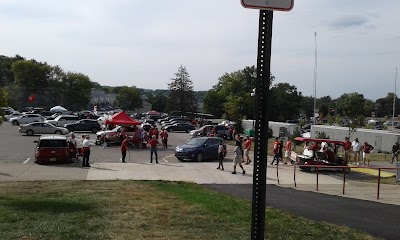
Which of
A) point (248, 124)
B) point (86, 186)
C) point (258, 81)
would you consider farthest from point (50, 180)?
point (248, 124)

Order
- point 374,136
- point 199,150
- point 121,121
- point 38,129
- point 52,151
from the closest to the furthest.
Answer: point 52,151 < point 199,150 < point 121,121 < point 374,136 < point 38,129

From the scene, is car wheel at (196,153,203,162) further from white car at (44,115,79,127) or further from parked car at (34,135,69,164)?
white car at (44,115,79,127)

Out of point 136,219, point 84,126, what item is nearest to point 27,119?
point 84,126

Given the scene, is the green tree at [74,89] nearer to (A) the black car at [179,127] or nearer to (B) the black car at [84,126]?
(A) the black car at [179,127]

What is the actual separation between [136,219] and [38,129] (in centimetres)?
3801

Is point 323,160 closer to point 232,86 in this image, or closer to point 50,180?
point 50,180

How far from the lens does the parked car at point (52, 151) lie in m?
23.2

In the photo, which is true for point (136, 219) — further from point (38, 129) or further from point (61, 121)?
point (61, 121)

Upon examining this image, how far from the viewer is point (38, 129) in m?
44.0

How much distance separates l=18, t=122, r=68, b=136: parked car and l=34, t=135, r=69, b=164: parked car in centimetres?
2124

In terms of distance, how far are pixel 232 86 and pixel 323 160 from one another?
82035 millimetres

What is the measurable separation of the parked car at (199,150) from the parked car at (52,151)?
266 inches

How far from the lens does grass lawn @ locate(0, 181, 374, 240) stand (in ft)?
24.4

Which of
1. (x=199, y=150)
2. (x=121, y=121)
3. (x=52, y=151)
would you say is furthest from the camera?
(x=121, y=121)
